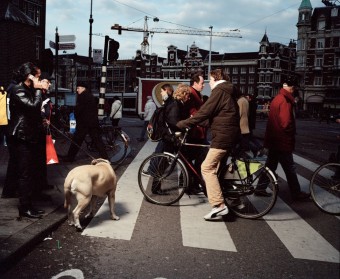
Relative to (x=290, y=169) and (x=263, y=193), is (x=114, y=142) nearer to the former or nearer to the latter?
(x=290, y=169)

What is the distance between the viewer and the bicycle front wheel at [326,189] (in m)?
5.41

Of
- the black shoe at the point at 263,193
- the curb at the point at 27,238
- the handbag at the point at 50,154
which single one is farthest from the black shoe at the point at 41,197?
the black shoe at the point at 263,193

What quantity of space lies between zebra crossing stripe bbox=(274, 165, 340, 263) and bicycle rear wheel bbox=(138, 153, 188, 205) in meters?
1.30

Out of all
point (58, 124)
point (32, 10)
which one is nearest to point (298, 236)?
point (58, 124)

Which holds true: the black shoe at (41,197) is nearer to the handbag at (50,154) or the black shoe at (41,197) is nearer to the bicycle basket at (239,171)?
the handbag at (50,154)

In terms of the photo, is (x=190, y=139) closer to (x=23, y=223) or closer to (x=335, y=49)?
(x=23, y=223)

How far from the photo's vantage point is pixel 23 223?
4234 millimetres

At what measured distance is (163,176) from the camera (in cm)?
561

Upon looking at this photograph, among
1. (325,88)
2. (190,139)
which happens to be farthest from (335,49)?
(190,139)

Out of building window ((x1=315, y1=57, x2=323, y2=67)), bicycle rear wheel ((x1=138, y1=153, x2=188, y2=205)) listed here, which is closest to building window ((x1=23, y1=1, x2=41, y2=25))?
bicycle rear wheel ((x1=138, y1=153, x2=188, y2=205))

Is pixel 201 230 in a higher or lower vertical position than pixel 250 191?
lower

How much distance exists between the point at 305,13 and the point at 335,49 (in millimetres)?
10177

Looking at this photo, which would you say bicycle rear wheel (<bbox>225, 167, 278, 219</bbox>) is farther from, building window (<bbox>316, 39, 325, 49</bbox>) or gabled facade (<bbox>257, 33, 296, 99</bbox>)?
gabled facade (<bbox>257, 33, 296, 99</bbox>)

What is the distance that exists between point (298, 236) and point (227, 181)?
1.17 meters
